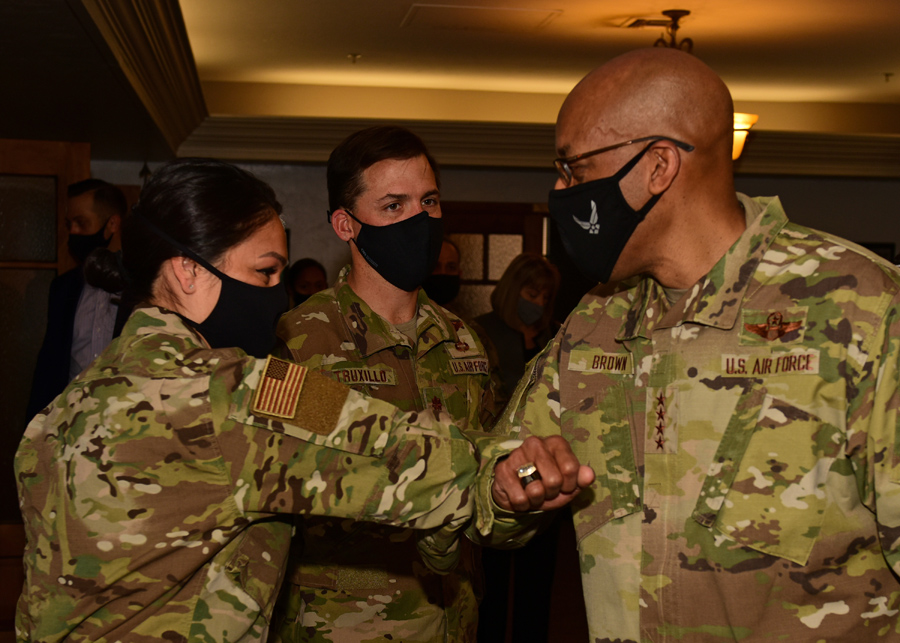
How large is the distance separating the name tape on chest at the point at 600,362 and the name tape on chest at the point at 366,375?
22.3 inches

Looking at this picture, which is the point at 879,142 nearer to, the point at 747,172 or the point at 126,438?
the point at 747,172

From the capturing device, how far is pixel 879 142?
25.0ft

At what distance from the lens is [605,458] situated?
5.27 ft

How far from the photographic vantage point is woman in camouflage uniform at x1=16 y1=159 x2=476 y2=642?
1321mm

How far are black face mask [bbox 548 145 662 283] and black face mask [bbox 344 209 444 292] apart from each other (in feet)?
1.87

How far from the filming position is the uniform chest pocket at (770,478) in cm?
136

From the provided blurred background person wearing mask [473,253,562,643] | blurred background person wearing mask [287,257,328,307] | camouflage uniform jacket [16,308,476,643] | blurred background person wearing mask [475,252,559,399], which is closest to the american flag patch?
camouflage uniform jacket [16,308,476,643]

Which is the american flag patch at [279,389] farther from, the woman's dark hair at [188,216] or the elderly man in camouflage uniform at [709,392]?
the elderly man in camouflage uniform at [709,392]

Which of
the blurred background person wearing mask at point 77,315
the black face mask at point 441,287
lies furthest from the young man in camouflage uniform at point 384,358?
the blurred background person wearing mask at point 77,315

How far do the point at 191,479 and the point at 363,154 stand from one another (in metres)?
1.06

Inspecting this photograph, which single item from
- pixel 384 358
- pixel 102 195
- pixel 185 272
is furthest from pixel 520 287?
pixel 185 272

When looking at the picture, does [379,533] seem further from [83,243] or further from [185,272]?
[83,243]

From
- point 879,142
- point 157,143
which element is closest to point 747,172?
point 879,142

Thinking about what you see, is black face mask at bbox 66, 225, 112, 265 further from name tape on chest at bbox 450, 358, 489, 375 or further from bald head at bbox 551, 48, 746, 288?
bald head at bbox 551, 48, 746, 288
